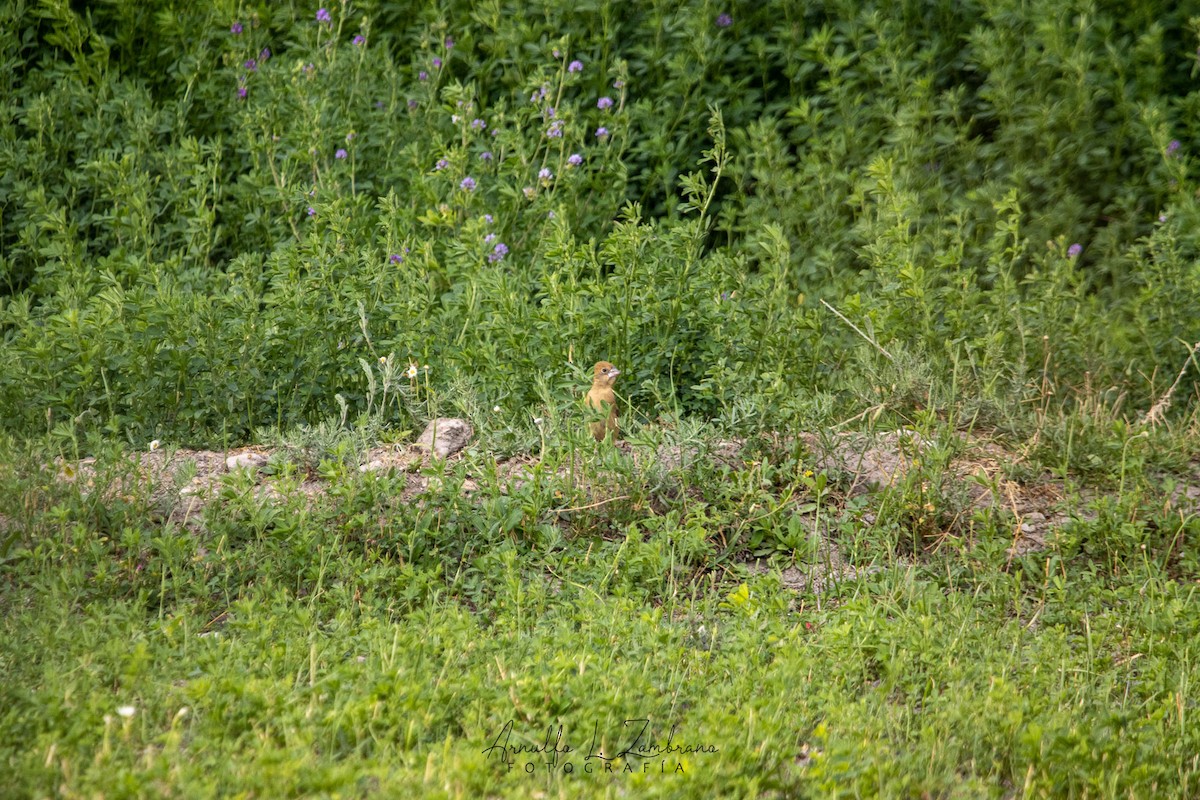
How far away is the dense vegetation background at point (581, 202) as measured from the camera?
5879 mm

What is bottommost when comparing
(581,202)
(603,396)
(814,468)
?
(814,468)

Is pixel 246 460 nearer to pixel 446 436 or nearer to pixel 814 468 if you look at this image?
pixel 446 436

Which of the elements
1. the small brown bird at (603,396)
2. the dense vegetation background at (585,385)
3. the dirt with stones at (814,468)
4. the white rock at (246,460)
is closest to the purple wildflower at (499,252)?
the dense vegetation background at (585,385)

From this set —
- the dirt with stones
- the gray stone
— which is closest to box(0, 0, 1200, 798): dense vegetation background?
the dirt with stones

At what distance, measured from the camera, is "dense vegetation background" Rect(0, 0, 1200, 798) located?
367 centimetres

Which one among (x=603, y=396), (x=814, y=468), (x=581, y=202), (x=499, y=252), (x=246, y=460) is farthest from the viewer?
Result: (x=581, y=202)

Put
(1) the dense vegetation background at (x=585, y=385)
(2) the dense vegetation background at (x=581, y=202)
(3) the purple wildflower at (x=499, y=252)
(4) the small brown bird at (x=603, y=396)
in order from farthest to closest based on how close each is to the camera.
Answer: (3) the purple wildflower at (x=499, y=252) < (2) the dense vegetation background at (x=581, y=202) < (4) the small brown bird at (x=603, y=396) < (1) the dense vegetation background at (x=585, y=385)

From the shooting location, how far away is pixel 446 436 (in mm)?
5520

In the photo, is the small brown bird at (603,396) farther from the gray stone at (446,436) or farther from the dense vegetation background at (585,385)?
the gray stone at (446,436)

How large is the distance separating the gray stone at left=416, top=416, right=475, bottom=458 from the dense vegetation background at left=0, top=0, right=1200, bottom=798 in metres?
0.15

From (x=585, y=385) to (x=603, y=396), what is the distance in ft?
0.44

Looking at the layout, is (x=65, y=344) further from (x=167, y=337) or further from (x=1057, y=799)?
(x=1057, y=799)

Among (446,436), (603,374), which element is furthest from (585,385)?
(446,436)

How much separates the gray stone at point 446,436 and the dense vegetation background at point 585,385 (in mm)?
147
